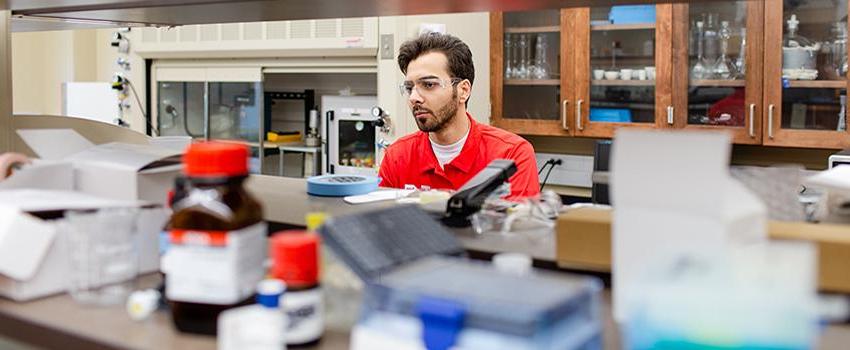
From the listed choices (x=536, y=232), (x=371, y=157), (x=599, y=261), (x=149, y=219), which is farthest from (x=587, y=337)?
(x=371, y=157)

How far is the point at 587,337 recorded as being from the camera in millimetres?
657

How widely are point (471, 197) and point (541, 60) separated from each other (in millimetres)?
2736

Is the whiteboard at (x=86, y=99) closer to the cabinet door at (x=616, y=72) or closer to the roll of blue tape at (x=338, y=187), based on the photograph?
the cabinet door at (x=616, y=72)

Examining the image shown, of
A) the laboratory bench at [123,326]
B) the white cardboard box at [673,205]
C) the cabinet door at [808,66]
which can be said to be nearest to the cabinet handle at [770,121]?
the cabinet door at [808,66]

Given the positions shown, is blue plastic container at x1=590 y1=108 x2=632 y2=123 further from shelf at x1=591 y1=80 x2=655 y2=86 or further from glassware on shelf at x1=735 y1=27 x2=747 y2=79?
glassware on shelf at x1=735 y1=27 x2=747 y2=79

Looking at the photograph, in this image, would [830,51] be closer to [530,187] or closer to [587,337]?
[530,187]

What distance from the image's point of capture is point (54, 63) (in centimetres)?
525

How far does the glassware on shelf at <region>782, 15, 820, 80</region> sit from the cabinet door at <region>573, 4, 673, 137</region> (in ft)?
1.70

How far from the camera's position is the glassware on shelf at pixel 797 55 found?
125 inches

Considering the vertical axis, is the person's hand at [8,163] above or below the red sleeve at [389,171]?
above

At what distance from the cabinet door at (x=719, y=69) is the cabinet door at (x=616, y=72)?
10 centimetres

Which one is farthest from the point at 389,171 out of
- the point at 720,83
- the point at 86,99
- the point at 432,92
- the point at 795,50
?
the point at 86,99

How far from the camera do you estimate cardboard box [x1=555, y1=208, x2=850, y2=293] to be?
2.69 ft

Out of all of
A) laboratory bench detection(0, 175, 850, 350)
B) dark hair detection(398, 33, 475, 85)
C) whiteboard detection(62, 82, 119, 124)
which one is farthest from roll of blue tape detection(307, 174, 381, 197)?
whiteboard detection(62, 82, 119, 124)
